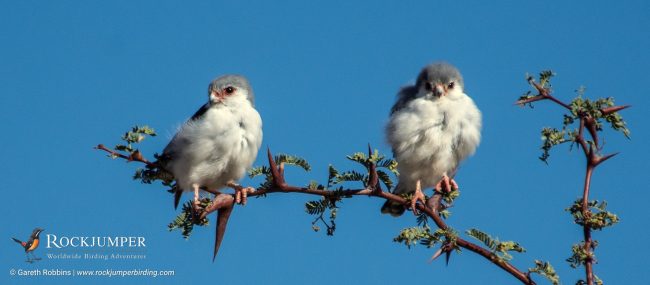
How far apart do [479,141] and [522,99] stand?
342 centimetres

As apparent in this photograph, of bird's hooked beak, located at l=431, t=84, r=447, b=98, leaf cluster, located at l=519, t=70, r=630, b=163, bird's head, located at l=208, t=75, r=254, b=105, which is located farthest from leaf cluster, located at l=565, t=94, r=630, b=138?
bird's head, located at l=208, t=75, r=254, b=105

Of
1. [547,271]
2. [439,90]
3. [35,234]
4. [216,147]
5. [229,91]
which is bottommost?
[547,271]

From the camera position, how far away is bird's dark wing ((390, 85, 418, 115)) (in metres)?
7.08

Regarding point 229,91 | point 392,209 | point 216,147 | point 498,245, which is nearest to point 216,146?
point 216,147

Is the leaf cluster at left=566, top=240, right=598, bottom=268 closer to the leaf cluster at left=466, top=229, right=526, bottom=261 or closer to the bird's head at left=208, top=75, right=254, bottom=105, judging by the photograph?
the leaf cluster at left=466, top=229, right=526, bottom=261

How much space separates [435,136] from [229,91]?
1952 millimetres

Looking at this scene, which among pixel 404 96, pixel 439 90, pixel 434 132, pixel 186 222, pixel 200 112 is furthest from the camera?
pixel 404 96

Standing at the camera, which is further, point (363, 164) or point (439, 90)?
point (439, 90)

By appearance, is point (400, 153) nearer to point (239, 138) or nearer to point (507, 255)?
point (239, 138)

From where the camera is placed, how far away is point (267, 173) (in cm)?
365

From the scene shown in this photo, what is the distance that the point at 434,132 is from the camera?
6.56 meters

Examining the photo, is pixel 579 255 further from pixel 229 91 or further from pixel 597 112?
pixel 229 91

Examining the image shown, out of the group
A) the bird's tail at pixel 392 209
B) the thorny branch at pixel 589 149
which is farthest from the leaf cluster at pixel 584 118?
the bird's tail at pixel 392 209

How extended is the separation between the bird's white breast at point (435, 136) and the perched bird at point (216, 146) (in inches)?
50.9
